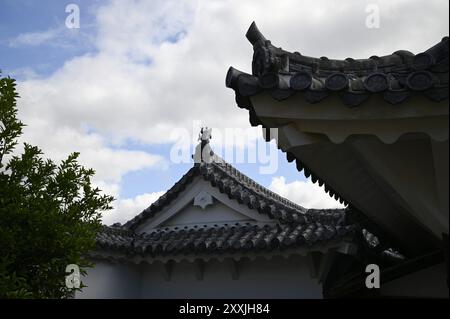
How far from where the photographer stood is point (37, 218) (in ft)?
15.4

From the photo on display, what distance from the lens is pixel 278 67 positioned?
10.2 feet

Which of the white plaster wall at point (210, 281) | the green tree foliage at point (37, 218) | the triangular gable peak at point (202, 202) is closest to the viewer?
the green tree foliage at point (37, 218)

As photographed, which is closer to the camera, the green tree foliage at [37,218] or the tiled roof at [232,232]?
the green tree foliage at [37,218]

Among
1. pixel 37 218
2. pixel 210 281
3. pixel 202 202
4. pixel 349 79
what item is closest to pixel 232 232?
pixel 210 281

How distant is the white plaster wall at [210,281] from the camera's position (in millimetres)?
8070

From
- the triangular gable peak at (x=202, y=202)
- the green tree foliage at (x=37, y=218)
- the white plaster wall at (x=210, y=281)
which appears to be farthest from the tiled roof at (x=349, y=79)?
the triangular gable peak at (x=202, y=202)

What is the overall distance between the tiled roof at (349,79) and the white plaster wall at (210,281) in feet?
17.5

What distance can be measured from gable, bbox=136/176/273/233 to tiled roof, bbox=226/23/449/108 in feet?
20.2

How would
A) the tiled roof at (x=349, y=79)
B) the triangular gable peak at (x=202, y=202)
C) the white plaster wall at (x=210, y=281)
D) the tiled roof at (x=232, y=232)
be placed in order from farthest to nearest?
the triangular gable peak at (x=202, y=202)
the white plaster wall at (x=210, y=281)
the tiled roof at (x=232, y=232)
the tiled roof at (x=349, y=79)

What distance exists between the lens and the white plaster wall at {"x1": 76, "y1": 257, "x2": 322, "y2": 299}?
8.07 metres

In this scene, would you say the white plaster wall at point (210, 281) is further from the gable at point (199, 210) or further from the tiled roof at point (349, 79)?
the tiled roof at point (349, 79)

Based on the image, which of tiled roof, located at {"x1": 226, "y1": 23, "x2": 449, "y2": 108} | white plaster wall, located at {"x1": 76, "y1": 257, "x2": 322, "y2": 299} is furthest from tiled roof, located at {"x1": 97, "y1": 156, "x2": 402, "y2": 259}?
tiled roof, located at {"x1": 226, "y1": 23, "x2": 449, "y2": 108}

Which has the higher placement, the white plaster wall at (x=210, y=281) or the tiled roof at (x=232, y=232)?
the tiled roof at (x=232, y=232)
